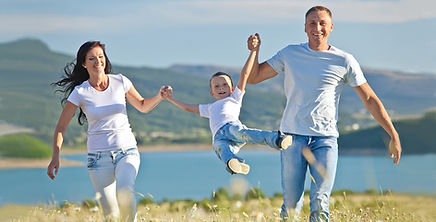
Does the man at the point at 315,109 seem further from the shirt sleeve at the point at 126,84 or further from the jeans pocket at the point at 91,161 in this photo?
the jeans pocket at the point at 91,161

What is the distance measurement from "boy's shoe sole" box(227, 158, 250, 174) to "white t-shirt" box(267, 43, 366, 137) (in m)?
0.60

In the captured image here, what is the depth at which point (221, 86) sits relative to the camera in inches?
310

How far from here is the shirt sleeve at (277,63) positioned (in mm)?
6930

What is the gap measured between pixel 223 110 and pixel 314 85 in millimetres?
1449

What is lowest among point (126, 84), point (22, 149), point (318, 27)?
point (22, 149)

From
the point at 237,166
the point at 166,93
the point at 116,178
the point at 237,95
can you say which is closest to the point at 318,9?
the point at 237,95

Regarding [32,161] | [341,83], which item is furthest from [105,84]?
[32,161]

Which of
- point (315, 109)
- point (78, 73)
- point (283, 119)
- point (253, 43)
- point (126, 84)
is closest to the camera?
point (315, 109)

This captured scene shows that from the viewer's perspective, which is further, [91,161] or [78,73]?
[78,73]

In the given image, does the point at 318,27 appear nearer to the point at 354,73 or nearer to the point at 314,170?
the point at 354,73

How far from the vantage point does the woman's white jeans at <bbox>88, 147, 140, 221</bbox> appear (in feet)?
22.1

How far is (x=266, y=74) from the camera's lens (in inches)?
→ 280

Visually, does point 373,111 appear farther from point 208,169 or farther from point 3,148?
point 208,169

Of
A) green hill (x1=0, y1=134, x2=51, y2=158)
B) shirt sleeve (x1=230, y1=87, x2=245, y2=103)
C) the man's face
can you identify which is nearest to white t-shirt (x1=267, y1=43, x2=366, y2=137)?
the man's face
